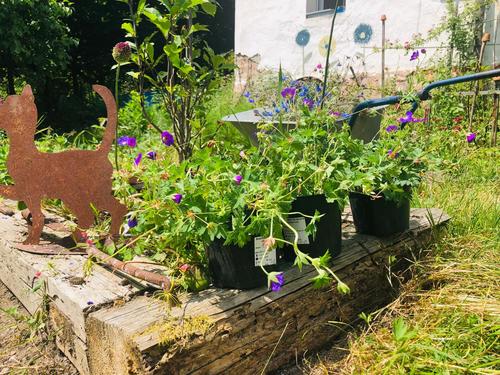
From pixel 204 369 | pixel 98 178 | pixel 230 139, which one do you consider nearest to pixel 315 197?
pixel 230 139

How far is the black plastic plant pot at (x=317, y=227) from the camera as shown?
1.45m

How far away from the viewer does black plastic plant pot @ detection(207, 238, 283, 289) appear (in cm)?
133

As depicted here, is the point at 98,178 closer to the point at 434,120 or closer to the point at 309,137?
the point at 309,137

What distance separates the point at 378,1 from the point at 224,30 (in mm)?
9285

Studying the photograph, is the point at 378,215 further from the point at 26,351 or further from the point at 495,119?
the point at 495,119

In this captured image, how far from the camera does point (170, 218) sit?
1.35 meters

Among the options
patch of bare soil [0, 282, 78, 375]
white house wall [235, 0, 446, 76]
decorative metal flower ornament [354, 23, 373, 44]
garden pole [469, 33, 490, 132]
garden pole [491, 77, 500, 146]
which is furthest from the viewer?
decorative metal flower ornament [354, 23, 373, 44]

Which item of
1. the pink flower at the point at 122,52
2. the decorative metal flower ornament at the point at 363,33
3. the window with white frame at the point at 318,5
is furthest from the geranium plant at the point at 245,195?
the window with white frame at the point at 318,5

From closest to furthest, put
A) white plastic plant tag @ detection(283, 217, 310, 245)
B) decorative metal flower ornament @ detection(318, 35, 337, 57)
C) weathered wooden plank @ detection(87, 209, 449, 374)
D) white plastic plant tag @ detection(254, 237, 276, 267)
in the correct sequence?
1. weathered wooden plank @ detection(87, 209, 449, 374)
2. white plastic plant tag @ detection(254, 237, 276, 267)
3. white plastic plant tag @ detection(283, 217, 310, 245)
4. decorative metal flower ornament @ detection(318, 35, 337, 57)

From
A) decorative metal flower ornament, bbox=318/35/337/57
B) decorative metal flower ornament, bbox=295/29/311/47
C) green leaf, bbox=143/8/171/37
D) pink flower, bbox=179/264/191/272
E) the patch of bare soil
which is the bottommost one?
the patch of bare soil

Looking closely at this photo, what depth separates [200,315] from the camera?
1246 mm

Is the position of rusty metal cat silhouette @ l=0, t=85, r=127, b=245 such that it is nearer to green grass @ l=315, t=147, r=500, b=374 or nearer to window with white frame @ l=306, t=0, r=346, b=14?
green grass @ l=315, t=147, r=500, b=374

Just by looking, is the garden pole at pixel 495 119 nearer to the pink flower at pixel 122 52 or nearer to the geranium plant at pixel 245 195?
the geranium plant at pixel 245 195

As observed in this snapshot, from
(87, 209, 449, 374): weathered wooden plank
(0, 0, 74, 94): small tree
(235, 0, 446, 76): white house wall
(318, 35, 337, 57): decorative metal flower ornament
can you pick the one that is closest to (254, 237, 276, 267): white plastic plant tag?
(87, 209, 449, 374): weathered wooden plank
